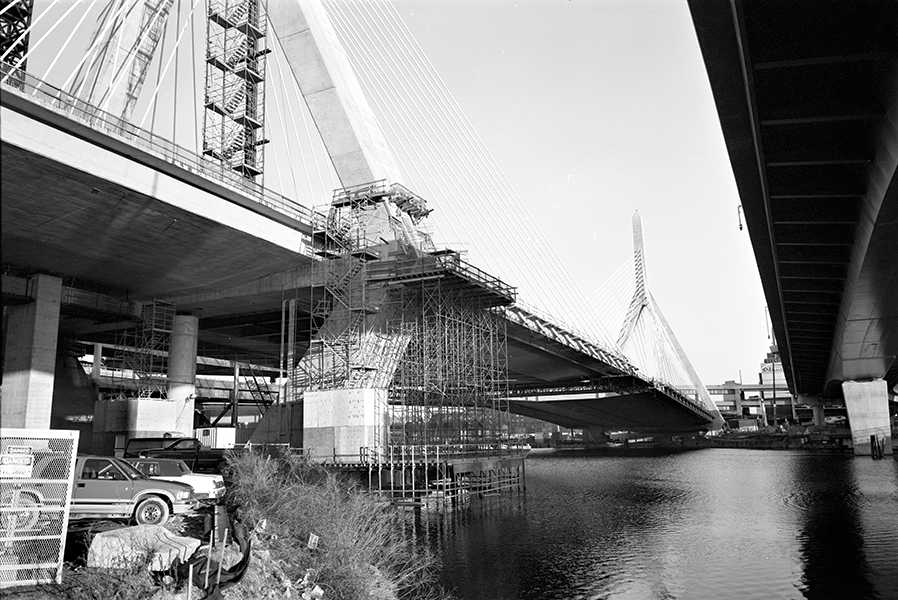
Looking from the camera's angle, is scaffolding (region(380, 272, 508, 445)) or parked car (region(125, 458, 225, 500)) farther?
scaffolding (region(380, 272, 508, 445))

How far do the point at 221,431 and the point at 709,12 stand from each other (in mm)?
42847

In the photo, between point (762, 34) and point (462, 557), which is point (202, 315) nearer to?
point (462, 557)

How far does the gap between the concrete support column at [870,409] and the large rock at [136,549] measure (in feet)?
214

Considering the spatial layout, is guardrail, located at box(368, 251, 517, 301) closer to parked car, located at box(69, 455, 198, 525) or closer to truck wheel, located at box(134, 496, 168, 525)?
parked car, located at box(69, 455, 198, 525)

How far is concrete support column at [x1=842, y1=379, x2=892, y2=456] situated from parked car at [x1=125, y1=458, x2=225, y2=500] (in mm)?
60689

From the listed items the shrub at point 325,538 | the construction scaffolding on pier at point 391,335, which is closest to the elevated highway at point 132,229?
the construction scaffolding on pier at point 391,335

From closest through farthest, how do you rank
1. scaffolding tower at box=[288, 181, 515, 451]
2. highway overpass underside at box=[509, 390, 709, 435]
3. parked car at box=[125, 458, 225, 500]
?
parked car at box=[125, 458, 225, 500] → scaffolding tower at box=[288, 181, 515, 451] → highway overpass underside at box=[509, 390, 709, 435]

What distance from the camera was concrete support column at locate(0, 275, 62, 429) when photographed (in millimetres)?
33969

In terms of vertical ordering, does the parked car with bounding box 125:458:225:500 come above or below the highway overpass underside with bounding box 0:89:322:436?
below

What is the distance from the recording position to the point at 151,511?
610 inches

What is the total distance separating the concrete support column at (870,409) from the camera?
6231 centimetres

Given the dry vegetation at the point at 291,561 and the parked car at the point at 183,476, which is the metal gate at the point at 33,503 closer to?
Result: the dry vegetation at the point at 291,561

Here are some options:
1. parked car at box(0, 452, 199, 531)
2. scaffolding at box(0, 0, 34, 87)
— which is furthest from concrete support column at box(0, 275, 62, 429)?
parked car at box(0, 452, 199, 531)

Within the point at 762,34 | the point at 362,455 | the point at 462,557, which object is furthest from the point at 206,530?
the point at 362,455
